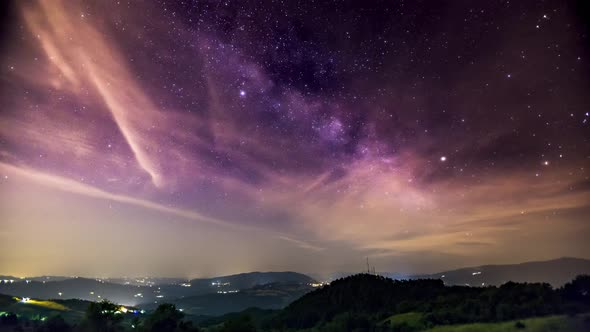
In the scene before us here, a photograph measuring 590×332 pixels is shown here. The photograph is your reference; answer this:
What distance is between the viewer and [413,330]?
78.9 meters

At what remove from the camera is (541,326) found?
205ft

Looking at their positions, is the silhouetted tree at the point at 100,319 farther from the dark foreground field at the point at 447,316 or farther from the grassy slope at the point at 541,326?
the grassy slope at the point at 541,326

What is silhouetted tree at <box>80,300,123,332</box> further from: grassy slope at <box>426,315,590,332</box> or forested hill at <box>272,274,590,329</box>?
grassy slope at <box>426,315,590,332</box>

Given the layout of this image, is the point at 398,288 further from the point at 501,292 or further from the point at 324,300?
the point at 501,292

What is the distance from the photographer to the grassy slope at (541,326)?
5969cm

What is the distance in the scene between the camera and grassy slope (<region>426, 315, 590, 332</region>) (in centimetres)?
5969

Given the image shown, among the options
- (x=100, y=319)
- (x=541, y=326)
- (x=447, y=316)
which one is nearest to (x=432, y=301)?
(x=447, y=316)

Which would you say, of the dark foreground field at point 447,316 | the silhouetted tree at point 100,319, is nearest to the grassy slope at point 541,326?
the dark foreground field at point 447,316

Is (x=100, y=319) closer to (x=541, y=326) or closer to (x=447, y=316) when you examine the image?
(x=447, y=316)

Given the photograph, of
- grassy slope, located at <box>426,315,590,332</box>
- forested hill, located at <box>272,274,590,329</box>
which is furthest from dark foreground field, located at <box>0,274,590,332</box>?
forested hill, located at <box>272,274,590,329</box>

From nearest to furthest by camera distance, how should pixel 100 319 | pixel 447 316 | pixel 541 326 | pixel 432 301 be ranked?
pixel 541 326 < pixel 447 316 < pixel 100 319 < pixel 432 301

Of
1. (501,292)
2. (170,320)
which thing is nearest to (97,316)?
(170,320)

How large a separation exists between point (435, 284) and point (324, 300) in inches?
2119

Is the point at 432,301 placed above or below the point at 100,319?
below
